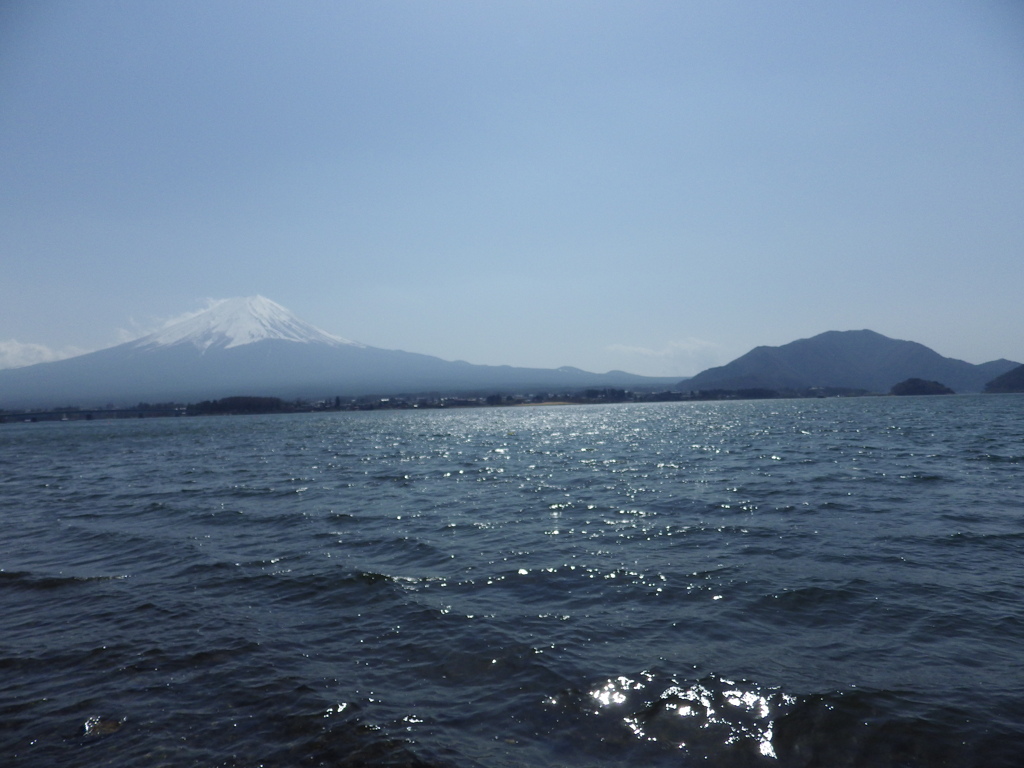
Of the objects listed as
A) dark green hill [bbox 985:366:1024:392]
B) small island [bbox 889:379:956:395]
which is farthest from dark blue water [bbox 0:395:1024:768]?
small island [bbox 889:379:956:395]

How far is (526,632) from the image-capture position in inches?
319

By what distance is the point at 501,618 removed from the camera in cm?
861

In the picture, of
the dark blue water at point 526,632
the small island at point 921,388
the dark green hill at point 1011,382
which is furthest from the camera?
the small island at point 921,388

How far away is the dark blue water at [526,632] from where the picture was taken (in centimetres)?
564

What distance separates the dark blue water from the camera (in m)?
5.64

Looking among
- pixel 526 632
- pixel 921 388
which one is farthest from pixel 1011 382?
pixel 526 632

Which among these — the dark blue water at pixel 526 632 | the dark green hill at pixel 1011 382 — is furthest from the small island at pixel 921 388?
the dark blue water at pixel 526 632

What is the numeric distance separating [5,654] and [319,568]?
186 inches

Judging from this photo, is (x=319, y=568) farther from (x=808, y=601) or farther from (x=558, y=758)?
(x=808, y=601)

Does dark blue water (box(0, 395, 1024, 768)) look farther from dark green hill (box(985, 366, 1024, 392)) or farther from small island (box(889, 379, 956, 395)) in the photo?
small island (box(889, 379, 956, 395))

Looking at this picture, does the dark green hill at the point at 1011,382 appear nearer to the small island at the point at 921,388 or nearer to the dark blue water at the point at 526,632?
the small island at the point at 921,388

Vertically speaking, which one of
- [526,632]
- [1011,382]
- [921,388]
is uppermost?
[1011,382]

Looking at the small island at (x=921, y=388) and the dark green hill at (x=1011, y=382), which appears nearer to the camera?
the dark green hill at (x=1011, y=382)

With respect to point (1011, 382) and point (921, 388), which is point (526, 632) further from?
point (921, 388)
